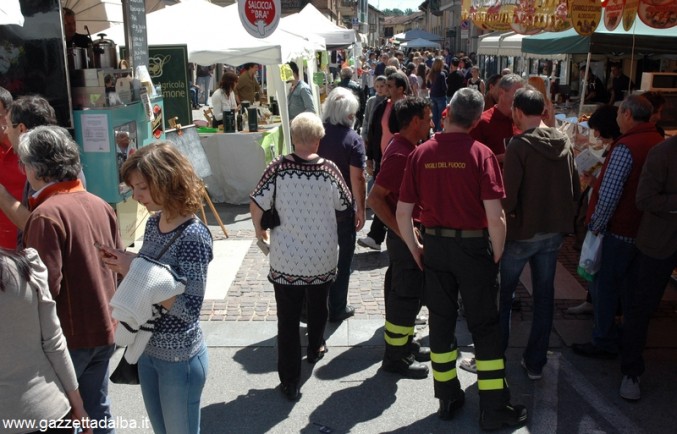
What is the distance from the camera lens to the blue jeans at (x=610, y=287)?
4191mm

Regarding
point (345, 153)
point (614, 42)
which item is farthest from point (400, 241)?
point (614, 42)

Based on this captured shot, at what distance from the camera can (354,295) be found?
589cm

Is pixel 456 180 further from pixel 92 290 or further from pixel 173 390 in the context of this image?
pixel 92 290

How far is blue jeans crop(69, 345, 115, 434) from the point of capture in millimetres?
2930

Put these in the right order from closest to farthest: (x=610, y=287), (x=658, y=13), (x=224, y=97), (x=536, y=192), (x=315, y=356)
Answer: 1. (x=536, y=192)
2. (x=610, y=287)
3. (x=315, y=356)
4. (x=658, y=13)
5. (x=224, y=97)

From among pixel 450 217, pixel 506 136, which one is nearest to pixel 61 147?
pixel 450 217

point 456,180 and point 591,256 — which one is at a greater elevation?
point 456,180

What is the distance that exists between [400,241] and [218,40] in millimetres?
6347

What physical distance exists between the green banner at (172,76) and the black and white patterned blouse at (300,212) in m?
4.47

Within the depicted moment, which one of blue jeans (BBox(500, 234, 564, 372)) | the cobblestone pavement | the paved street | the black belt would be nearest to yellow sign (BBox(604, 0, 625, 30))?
the cobblestone pavement

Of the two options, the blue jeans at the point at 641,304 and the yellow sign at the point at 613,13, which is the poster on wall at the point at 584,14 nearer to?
the yellow sign at the point at 613,13

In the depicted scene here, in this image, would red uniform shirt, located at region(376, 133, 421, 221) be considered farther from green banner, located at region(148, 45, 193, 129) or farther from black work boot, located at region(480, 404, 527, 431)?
green banner, located at region(148, 45, 193, 129)

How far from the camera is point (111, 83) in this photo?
225 inches

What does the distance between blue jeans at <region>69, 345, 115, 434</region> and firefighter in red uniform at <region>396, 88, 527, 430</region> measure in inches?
67.7
